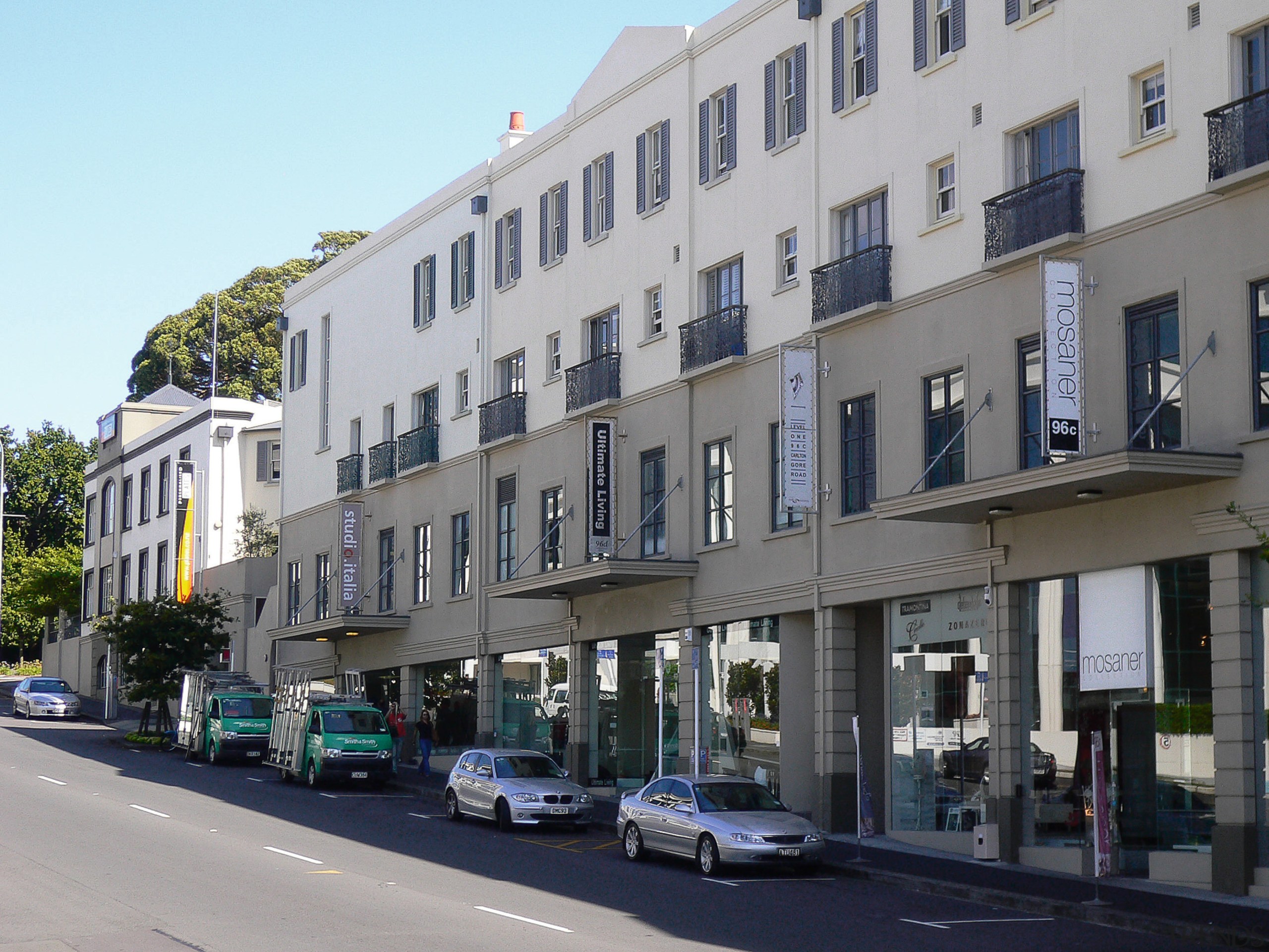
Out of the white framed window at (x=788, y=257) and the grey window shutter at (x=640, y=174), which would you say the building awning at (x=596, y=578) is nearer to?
the white framed window at (x=788, y=257)

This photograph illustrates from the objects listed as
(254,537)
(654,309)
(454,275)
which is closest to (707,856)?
(654,309)

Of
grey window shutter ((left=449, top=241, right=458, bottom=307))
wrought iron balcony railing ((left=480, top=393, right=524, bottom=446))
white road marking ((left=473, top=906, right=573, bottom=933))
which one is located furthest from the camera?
grey window shutter ((left=449, top=241, right=458, bottom=307))

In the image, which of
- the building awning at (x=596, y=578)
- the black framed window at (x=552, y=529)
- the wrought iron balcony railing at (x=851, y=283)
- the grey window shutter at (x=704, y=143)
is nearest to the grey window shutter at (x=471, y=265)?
the black framed window at (x=552, y=529)

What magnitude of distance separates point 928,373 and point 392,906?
40.6ft

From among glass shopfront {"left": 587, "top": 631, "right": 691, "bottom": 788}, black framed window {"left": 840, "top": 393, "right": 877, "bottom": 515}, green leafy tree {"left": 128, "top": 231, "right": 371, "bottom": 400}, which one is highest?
green leafy tree {"left": 128, "top": 231, "right": 371, "bottom": 400}

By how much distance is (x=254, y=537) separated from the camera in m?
64.0

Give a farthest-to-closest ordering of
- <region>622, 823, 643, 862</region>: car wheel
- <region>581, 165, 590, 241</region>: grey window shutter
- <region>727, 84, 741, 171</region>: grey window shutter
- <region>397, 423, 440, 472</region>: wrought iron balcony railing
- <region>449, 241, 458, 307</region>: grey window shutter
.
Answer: <region>397, 423, 440, 472</region>: wrought iron balcony railing, <region>449, 241, 458, 307</region>: grey window shutter, <region>581, 165, 590, 241</region>: grey window shutter, <region>727, 84, 741, 171</region>: grey window shutter, <region>622, 823, 643, 862</region>: car wheel

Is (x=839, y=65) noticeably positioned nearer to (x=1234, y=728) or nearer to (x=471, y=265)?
(x=1234, y=728)

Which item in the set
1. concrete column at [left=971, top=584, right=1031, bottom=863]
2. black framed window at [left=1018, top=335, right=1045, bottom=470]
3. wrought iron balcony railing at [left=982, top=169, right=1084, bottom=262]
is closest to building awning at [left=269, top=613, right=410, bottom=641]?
concrete column at [left=971, top=584, right=1031, bottom=863]

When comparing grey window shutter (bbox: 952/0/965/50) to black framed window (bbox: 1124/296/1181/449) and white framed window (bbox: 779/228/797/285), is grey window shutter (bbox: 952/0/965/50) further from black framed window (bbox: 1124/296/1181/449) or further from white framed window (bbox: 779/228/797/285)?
black framed window (bbox: 1124/296/1181/449)

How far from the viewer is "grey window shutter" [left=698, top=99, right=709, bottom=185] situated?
33.2 m

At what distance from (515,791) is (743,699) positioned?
4.77 m

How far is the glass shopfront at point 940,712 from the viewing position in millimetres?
25797

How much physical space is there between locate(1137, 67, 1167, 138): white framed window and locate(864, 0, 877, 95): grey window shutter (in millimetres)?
6019
